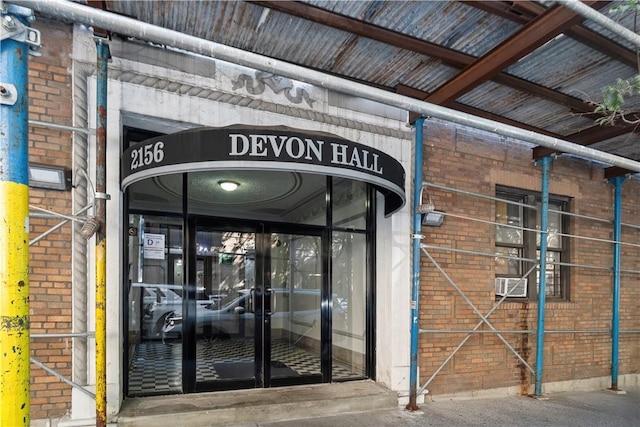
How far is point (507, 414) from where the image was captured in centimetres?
529

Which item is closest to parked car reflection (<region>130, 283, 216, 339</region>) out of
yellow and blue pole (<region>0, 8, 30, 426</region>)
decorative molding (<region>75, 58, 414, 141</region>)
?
decorative molding (<region>75, 58, 414, 141</region>)

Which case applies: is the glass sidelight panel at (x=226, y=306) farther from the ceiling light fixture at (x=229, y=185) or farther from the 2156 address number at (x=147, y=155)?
the 2156 address number at (x=147, y=155)

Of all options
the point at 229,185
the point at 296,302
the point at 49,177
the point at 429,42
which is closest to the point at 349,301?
the point at 296,302

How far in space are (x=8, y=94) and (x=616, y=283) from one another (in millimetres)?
8880

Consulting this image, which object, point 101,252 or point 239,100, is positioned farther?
point 239,100

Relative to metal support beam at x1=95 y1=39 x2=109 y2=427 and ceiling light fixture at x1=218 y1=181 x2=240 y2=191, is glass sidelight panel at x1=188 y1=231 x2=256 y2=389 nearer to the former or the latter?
ceiling light fixture at x1=218 y1=181 x2=240 y2=191

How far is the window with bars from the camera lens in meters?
6.50

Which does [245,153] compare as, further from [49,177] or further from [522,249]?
[522,249]

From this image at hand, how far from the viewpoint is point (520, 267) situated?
6.77 meters

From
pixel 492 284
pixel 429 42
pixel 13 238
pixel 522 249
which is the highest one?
pixel 429 42

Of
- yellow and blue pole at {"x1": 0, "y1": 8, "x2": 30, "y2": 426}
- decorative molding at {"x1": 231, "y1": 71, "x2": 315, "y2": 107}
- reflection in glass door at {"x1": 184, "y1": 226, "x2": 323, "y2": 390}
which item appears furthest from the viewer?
reflection in glass door at {"x1": 184, "y1": 226, "x2": 323, "y2": 390}

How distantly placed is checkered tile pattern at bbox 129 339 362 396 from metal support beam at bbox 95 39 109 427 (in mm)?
1170

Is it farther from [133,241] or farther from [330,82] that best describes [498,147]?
[133,241]

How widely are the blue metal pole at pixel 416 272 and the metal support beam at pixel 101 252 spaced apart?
3624mm
